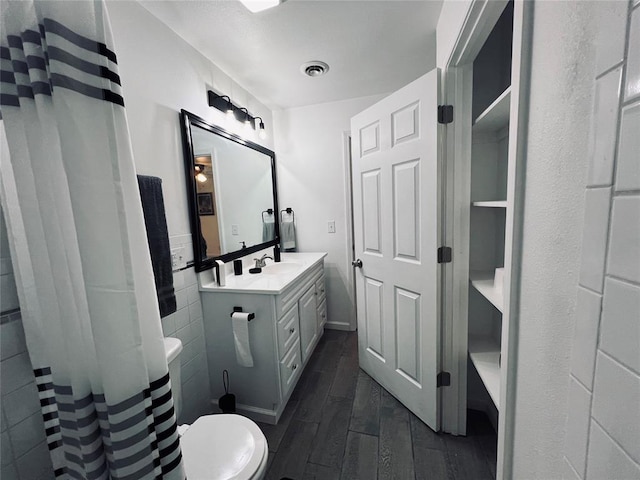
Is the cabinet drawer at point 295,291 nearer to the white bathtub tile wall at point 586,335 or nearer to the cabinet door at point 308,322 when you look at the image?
the cabinet door at point 308,322

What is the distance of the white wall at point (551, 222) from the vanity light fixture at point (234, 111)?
1.80 metres

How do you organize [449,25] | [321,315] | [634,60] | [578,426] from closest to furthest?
[634,60] → [578,426] → [449,25] → [321,315]

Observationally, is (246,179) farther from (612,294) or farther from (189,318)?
(612,294)

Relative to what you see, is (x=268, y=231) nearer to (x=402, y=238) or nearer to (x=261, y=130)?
(x=261, y=130)

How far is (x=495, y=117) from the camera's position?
124 centimetres

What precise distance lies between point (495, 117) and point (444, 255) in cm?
72

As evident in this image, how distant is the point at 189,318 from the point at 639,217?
1821 millimetres

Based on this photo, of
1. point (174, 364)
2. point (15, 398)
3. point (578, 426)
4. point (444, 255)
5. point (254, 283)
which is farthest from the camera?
point (254, 283)

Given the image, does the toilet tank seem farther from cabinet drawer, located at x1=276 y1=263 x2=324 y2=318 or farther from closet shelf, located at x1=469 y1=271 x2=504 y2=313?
closet shelf, located at x1=469 y1=271 x2=504 y2=313

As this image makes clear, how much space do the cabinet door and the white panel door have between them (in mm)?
469

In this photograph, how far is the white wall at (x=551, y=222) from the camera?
441 mm

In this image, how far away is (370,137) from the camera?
1760mm

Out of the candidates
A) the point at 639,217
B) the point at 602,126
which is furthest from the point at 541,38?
the point at 639,217

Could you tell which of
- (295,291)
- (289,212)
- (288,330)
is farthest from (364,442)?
(289,212)
